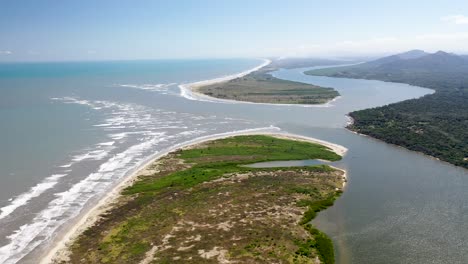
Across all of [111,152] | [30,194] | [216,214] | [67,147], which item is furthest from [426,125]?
[30,194]

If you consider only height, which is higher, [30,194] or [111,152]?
[111,152]

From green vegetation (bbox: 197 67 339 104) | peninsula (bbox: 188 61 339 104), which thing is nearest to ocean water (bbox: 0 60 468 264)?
green vegetation (bbox: 197 67 339 104)

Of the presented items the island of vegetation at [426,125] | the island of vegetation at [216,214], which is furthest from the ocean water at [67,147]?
the island of vegetation at [426,125]

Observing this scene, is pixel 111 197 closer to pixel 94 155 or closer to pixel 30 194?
pixel 30 194

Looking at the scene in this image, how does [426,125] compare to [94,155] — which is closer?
[94,155]

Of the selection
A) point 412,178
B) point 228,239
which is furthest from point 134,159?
point 412,178

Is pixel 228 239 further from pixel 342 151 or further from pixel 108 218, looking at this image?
pixel 342 151
